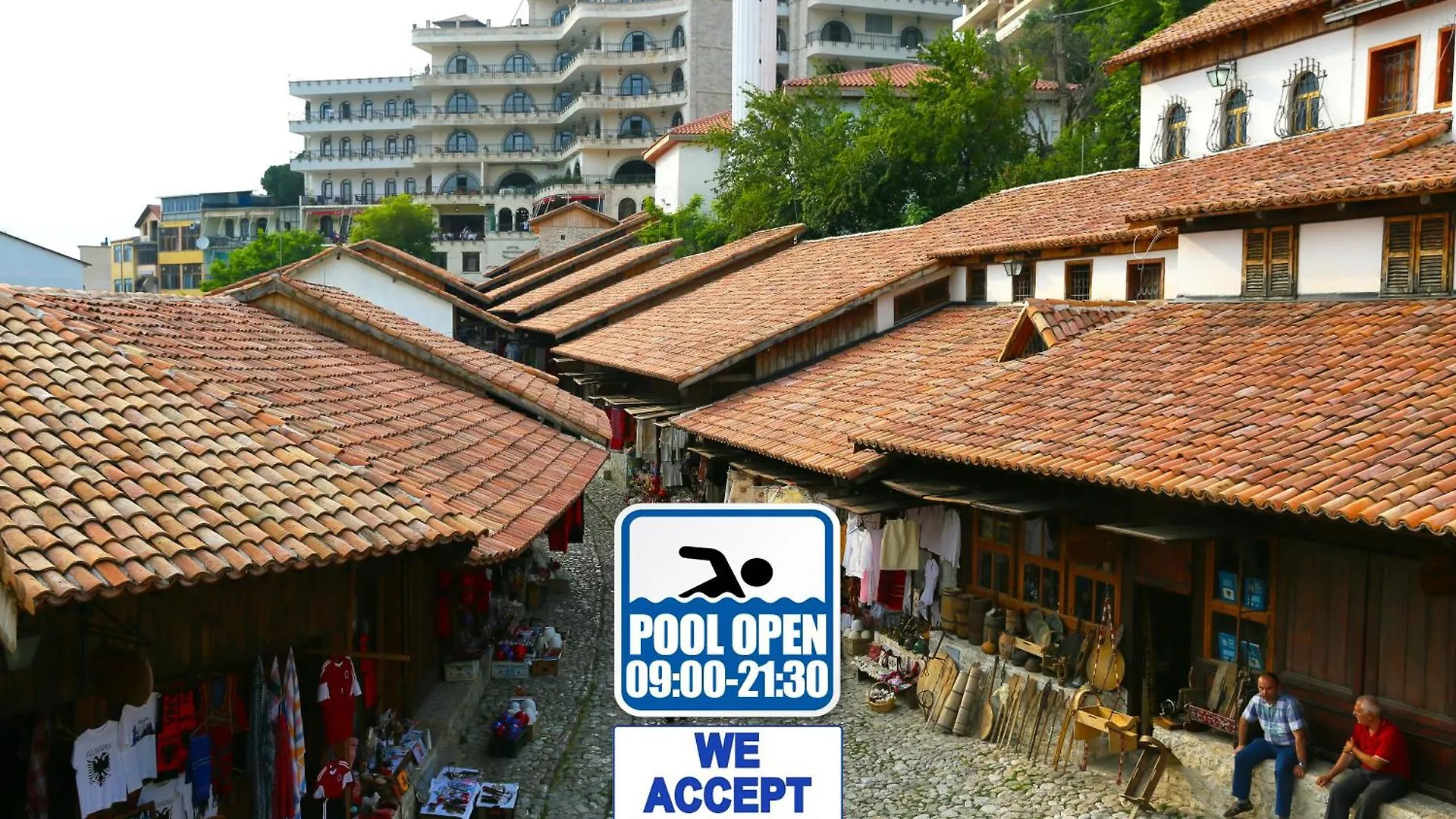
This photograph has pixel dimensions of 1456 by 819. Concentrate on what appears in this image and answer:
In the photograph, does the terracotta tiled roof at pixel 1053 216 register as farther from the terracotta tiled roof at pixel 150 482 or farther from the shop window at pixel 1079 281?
the terracotta tiled roof at pixel 150 482

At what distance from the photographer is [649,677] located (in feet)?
10.3

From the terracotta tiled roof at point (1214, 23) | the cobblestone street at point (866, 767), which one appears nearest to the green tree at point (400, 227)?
the terracotta tiled roof at point (1214, 23)

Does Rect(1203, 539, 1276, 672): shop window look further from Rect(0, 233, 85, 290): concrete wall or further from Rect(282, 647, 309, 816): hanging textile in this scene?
Rect(0, 233, 85, 290): concrete wall

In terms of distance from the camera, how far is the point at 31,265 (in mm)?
23531

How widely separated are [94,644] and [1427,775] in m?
9.56

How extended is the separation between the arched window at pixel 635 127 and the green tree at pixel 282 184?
25.1 meters

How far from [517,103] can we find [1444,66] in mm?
67742

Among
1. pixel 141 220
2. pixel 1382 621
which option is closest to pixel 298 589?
pixel 1382 621

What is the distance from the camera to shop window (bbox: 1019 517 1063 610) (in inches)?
535

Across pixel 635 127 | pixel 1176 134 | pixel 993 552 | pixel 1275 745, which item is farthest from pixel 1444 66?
pixel 635 127

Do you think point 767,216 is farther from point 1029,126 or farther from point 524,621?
point 524,621

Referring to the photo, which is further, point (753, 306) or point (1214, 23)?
point (753, 306)

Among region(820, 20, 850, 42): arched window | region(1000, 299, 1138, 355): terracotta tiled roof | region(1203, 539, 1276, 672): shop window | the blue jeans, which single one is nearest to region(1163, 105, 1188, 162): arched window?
region(1000, 299, 1138, 355): terracotta tiled roof

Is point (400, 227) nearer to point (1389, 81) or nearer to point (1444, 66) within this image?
point (1389, 81)
